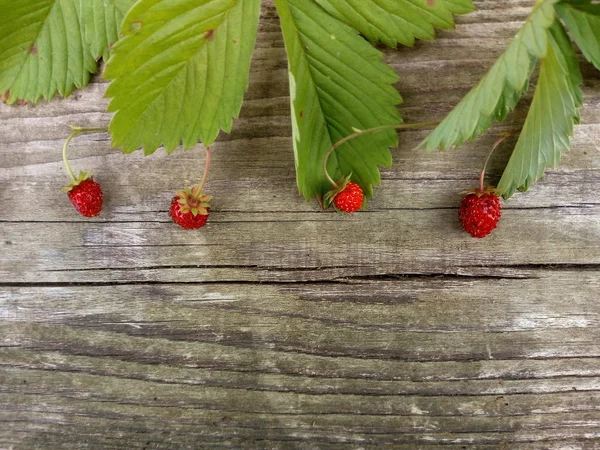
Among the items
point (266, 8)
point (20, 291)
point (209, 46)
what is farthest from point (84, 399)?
point (266, 8)

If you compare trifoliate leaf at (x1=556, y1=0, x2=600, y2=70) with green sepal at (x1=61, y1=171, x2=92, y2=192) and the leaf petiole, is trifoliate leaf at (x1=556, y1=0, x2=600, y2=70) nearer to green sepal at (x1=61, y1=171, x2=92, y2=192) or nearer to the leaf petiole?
the leaf petiole

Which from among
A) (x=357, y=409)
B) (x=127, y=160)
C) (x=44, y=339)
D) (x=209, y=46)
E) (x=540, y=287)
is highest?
(x=209, y=46)

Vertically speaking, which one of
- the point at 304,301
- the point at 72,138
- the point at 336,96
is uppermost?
the point at 336,96

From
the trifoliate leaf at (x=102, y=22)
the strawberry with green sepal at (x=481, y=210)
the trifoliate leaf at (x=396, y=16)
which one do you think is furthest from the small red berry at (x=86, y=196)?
the strawberry with green sepal at (x=481, y=210)

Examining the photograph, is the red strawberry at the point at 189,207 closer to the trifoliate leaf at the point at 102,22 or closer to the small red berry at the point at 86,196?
the small red berry at the point at 86,196

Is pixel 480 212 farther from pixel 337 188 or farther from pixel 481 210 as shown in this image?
pixel 337 188

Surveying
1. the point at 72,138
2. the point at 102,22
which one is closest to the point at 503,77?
the point at 102,22

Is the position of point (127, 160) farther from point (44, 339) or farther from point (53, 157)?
point (44, 339)
